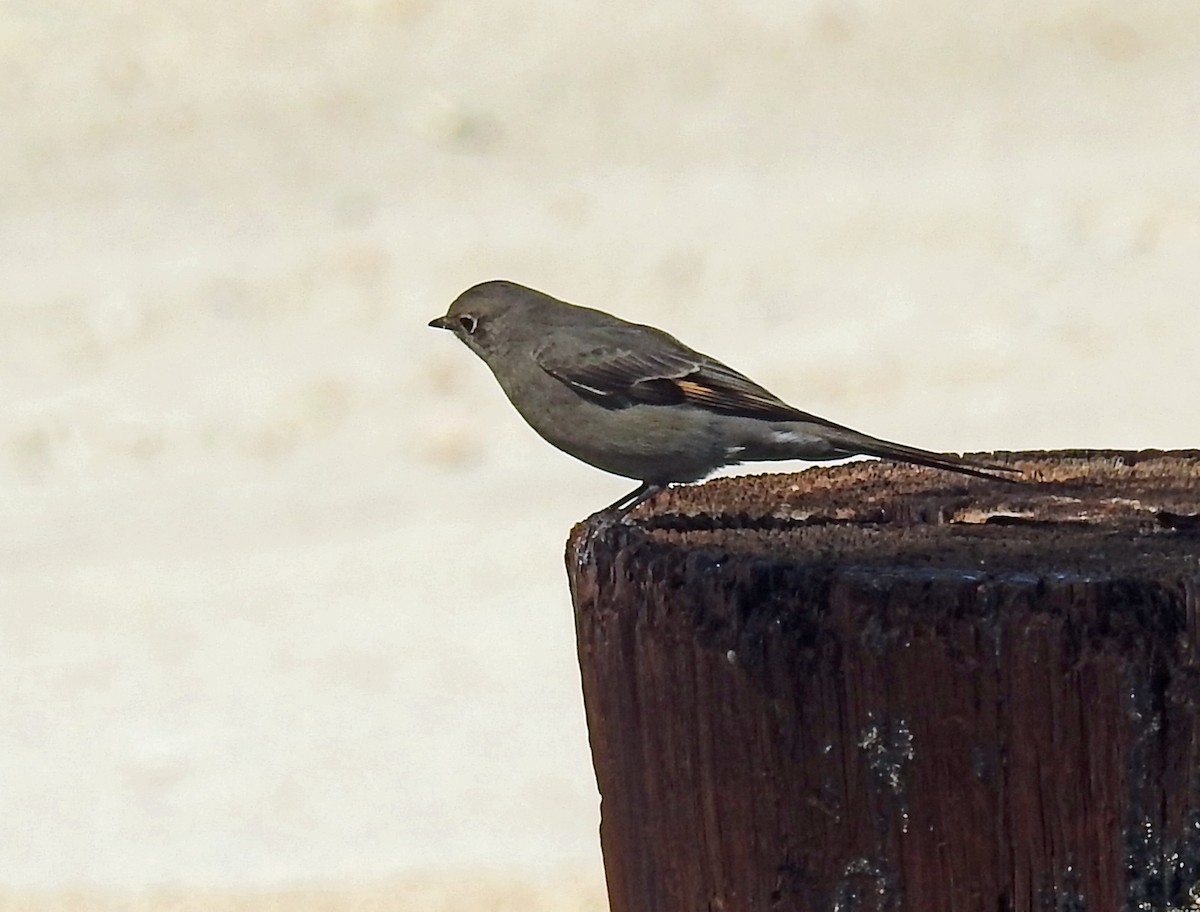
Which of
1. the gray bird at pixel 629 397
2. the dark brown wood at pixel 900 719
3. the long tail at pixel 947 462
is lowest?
the dark brown wood at pixel 900 719

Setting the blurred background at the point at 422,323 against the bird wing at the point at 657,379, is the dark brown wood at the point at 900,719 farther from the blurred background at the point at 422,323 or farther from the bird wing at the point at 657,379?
the blurred background at the point at 422,323

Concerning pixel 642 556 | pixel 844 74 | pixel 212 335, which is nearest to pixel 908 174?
pixel 844 74

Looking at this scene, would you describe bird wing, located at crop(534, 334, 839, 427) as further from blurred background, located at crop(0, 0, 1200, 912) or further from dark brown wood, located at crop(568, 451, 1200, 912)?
blurred background, located at crop(0, 0, 1200, 912)

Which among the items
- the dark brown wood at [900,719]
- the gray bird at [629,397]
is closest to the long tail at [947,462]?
the gray bird at [629,397]

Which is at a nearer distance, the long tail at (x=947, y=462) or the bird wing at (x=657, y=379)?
the long tail at (x=947, y=462)

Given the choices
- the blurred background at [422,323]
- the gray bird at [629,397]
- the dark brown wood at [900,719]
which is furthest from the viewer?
the blurred background at [422,323]

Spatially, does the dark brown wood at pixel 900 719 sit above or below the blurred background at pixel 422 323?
below

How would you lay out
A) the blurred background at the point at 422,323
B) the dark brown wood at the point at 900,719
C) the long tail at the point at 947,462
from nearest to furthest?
1. the dark brown wood at the point at 900,719
2. the long tail at the point at 947,462
3. the blurred background at the point at 422,323
